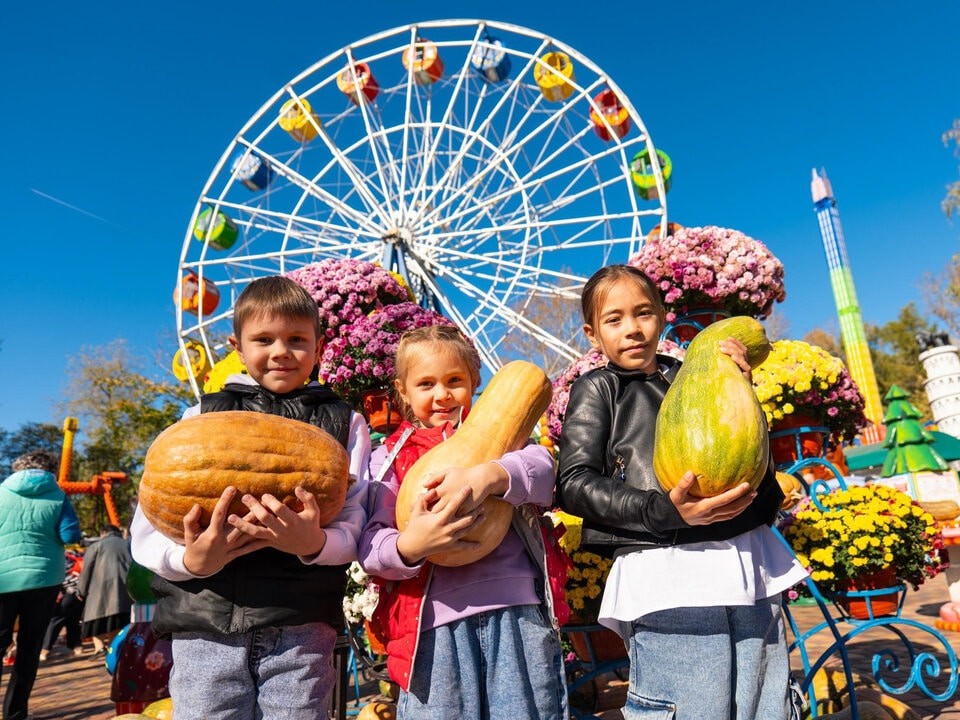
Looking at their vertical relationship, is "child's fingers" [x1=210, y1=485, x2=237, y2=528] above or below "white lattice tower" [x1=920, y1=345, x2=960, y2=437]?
below

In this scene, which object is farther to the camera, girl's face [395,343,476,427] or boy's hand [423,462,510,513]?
girl's face [395,343,476,427]

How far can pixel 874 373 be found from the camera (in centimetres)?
3722

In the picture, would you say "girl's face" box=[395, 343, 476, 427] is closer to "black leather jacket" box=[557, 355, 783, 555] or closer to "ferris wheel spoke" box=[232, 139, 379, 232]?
"black leather jacket" box=[557, 355, 783, 555]

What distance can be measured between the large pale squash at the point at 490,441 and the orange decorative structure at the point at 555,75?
1287cm

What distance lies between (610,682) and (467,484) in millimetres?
3333

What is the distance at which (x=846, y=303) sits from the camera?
145 feet

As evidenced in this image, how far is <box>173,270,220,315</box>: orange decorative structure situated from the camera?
13430mm

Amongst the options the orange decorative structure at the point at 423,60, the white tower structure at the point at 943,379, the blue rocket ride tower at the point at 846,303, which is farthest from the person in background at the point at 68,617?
the blue rocket ride tower at the point at 846,303

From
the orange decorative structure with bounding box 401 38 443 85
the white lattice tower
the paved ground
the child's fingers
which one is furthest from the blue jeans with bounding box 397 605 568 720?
the orange decorative structure with bounding box 401 38 443 85

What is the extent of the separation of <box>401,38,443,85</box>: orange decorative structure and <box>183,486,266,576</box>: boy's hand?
13.9m

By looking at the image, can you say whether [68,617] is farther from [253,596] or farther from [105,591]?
[253,596]

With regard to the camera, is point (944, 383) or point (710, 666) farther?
point (944, 383)

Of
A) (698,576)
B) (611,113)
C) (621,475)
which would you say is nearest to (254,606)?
(621,475)

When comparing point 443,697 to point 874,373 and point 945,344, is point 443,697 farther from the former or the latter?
point 874,373
